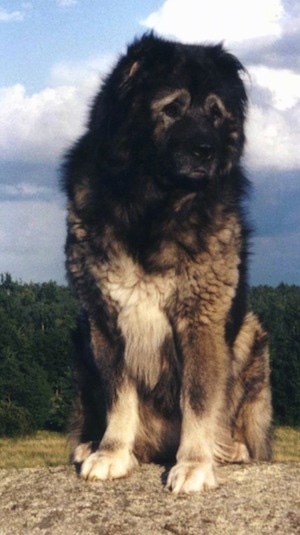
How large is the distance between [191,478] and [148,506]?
40 cm

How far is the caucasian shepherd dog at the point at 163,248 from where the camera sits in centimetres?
557

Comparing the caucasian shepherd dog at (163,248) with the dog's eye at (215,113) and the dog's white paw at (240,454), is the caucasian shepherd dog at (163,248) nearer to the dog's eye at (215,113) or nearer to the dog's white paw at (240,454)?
the dog's eye at (215,113)

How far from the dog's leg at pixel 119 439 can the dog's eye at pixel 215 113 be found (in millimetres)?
1798

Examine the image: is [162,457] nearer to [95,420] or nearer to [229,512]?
[95,420]

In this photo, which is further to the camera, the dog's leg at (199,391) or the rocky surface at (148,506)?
the dog's leg at (199,391)

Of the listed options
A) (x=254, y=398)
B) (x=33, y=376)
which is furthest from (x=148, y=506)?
(x=33, y=376)

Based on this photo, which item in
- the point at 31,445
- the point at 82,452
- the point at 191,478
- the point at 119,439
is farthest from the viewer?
the point at 31,445

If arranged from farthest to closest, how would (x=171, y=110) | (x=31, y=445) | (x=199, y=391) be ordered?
(x=31, y=445) < (x=199, y=391) < (x=171, y=110)

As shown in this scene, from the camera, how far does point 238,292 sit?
5984mm

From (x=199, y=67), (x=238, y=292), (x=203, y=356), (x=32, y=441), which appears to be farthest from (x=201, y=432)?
(x=32, y=441)

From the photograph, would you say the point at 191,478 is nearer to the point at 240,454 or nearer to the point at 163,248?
the point at 240,454

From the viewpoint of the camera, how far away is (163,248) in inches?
226

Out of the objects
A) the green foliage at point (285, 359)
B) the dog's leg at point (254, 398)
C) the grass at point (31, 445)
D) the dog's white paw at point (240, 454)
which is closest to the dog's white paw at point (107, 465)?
the dog's white paw at point (240, 454)

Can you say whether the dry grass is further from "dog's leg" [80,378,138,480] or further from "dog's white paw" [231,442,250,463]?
"dog's leg" [80,378,138,480]
